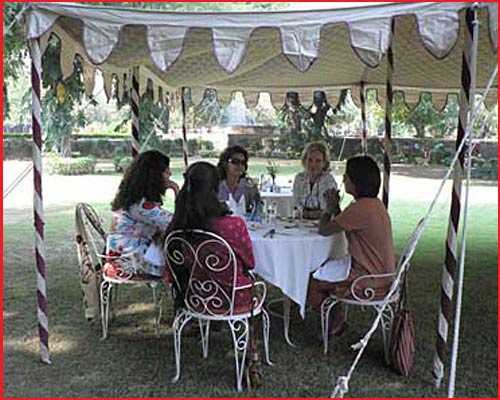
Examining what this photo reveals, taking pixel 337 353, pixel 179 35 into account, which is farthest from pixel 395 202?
pixel 179 35

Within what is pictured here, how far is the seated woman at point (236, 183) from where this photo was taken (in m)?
4.29

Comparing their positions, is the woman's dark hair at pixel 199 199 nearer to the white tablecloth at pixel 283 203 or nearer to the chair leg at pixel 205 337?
the chair leg at pixel 205 337

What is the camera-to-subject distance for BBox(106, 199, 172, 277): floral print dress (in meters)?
3.56

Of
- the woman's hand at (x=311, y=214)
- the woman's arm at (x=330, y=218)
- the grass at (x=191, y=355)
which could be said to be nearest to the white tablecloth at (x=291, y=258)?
the woman's arm at (x=330, y=218)

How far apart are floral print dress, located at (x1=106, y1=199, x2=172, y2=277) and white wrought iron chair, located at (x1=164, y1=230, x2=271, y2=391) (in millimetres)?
561

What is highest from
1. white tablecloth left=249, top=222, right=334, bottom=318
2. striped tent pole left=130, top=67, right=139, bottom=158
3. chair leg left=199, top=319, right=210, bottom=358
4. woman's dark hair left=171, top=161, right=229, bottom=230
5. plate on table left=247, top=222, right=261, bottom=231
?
striped tent pole left=130, top=67, right=139, bottom=158

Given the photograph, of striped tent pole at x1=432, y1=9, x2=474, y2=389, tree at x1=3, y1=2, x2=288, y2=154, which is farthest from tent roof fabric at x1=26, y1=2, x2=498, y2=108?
tree at x1=3, y1=2, x2=288, y2=154

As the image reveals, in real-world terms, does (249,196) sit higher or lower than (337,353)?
higher

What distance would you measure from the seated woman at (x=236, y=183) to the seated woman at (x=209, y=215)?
1228mm

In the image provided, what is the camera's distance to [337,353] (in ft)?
11.6

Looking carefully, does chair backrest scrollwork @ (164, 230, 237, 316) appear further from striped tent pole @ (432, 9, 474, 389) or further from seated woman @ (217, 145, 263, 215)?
seated woman @ (217, 145, 263, 215)

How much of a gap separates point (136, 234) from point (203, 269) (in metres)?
0.89

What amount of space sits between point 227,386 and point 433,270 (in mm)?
3411

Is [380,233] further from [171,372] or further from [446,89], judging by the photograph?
[446,89]
